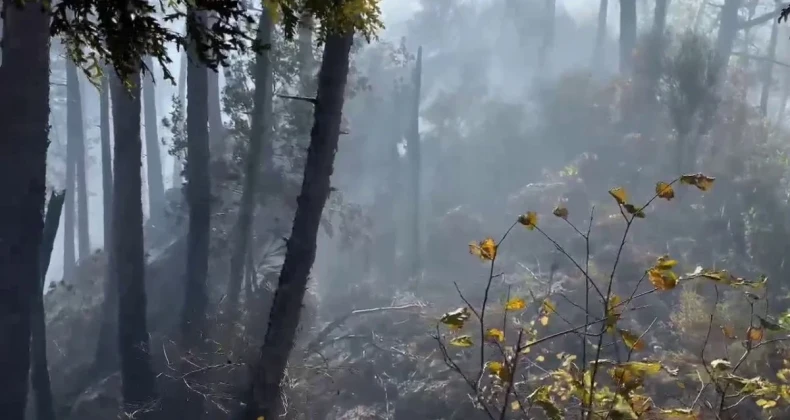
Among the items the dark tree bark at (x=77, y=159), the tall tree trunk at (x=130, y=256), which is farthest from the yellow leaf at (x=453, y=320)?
the dark tree bark at (x=77, y=159)

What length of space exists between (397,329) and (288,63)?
700 cm

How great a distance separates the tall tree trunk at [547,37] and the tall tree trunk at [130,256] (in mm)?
27652

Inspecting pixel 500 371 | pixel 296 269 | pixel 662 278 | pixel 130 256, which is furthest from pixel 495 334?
pixel 130 256

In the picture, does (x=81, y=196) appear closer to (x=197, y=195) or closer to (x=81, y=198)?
(x=81, y=198)

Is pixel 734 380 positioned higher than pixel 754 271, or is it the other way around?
pixel 734 380

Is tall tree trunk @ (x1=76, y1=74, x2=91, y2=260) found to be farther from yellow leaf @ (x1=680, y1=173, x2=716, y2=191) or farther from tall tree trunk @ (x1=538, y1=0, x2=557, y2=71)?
yellow leaf @ (x1=680, y1=173, x2=716, y2=191)

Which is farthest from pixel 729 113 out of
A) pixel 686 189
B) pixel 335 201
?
pixel 335 201

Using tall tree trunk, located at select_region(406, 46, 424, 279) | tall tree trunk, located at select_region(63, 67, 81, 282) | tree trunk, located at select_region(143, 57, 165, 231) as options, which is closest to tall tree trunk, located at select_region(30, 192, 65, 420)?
tall tree trunk, located at select_region(406, 46, 424, 279)

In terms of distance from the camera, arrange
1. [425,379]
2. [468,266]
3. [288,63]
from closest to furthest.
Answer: [425,379]
[288,63]
[468,266]

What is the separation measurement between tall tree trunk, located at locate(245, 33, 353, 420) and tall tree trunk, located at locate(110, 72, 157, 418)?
5.29m

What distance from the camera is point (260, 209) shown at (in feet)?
62.2

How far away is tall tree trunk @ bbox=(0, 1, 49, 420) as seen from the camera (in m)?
7.69

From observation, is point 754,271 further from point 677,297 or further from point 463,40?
point 463,40

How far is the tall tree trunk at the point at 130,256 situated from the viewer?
11625 millimetres
